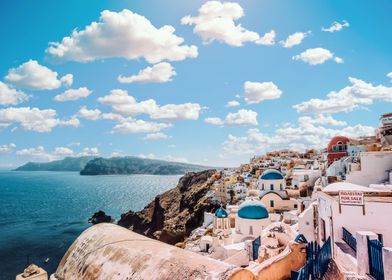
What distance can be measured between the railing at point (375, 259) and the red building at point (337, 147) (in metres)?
42.2

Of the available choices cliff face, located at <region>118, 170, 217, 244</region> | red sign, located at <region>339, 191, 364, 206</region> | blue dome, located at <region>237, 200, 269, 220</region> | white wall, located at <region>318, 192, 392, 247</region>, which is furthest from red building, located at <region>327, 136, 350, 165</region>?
red sign, located at <region>339, 191, 364, 206</region>

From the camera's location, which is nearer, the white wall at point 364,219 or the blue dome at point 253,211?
the white wall at point 364,219

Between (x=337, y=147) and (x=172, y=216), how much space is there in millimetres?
43299

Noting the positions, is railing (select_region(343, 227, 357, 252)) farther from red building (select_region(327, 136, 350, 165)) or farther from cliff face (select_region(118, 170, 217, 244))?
cliff face (select_region(118, 170, 217, 244))

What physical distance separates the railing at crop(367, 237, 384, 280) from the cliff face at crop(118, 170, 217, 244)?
164 ft

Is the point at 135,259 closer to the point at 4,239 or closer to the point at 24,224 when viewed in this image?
the point at 4,239

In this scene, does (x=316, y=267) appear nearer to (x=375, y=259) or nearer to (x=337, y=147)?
(x=375, y=259)

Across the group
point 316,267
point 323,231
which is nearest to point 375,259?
point 316,267

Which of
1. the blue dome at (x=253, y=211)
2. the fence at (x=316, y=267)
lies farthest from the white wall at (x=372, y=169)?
the fence at (x=316, y=267)

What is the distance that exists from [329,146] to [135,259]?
49.6 meters

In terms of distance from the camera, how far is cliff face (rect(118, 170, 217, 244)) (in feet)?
186

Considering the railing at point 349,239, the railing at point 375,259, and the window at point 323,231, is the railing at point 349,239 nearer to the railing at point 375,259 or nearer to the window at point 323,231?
the railing at point 375,259

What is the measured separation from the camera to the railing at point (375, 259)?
675 cm

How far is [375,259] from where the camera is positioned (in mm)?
6984
